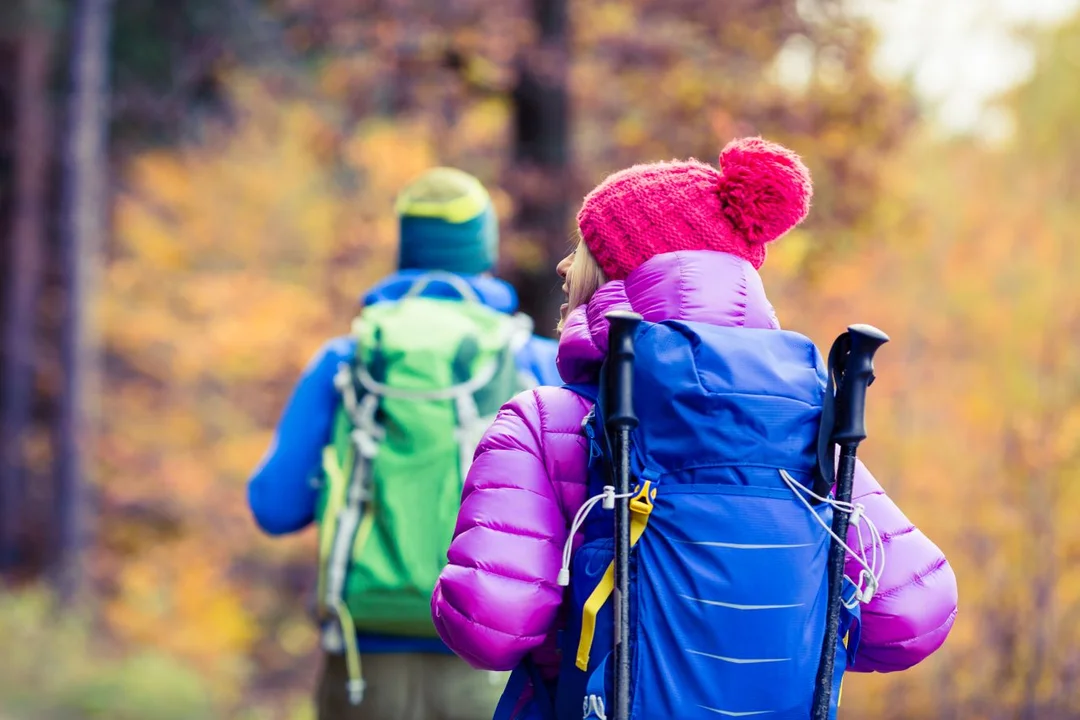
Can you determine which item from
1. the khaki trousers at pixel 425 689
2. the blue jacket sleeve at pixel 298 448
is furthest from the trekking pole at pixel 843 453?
the blue jacket sleeve at pixel 298 448

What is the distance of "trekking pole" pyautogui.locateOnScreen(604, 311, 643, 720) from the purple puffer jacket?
0.41ft

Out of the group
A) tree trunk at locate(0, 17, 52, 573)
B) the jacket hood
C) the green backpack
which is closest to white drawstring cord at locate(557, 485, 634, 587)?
the jacket hood

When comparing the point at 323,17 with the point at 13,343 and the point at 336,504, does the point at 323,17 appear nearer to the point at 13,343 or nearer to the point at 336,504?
the point at 336,504

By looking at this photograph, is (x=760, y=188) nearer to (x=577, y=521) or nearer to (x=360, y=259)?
(x=577, y=521)

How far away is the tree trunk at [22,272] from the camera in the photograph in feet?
56.7

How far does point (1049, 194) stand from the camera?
13094 millimetres

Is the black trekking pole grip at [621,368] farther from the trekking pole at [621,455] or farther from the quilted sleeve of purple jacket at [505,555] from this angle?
the quilted sleeve of purple jacket at [505,555]

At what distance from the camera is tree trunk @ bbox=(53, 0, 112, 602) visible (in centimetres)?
1327

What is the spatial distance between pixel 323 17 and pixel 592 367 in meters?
5.98

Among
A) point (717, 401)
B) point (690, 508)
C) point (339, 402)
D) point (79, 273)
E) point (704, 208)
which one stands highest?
point (704, 208)

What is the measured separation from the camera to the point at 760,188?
2000 mm

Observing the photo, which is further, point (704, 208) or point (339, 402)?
point (339, 402)

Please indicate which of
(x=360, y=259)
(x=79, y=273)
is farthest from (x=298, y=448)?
(x=79, y=273)

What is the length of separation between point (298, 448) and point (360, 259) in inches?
217
